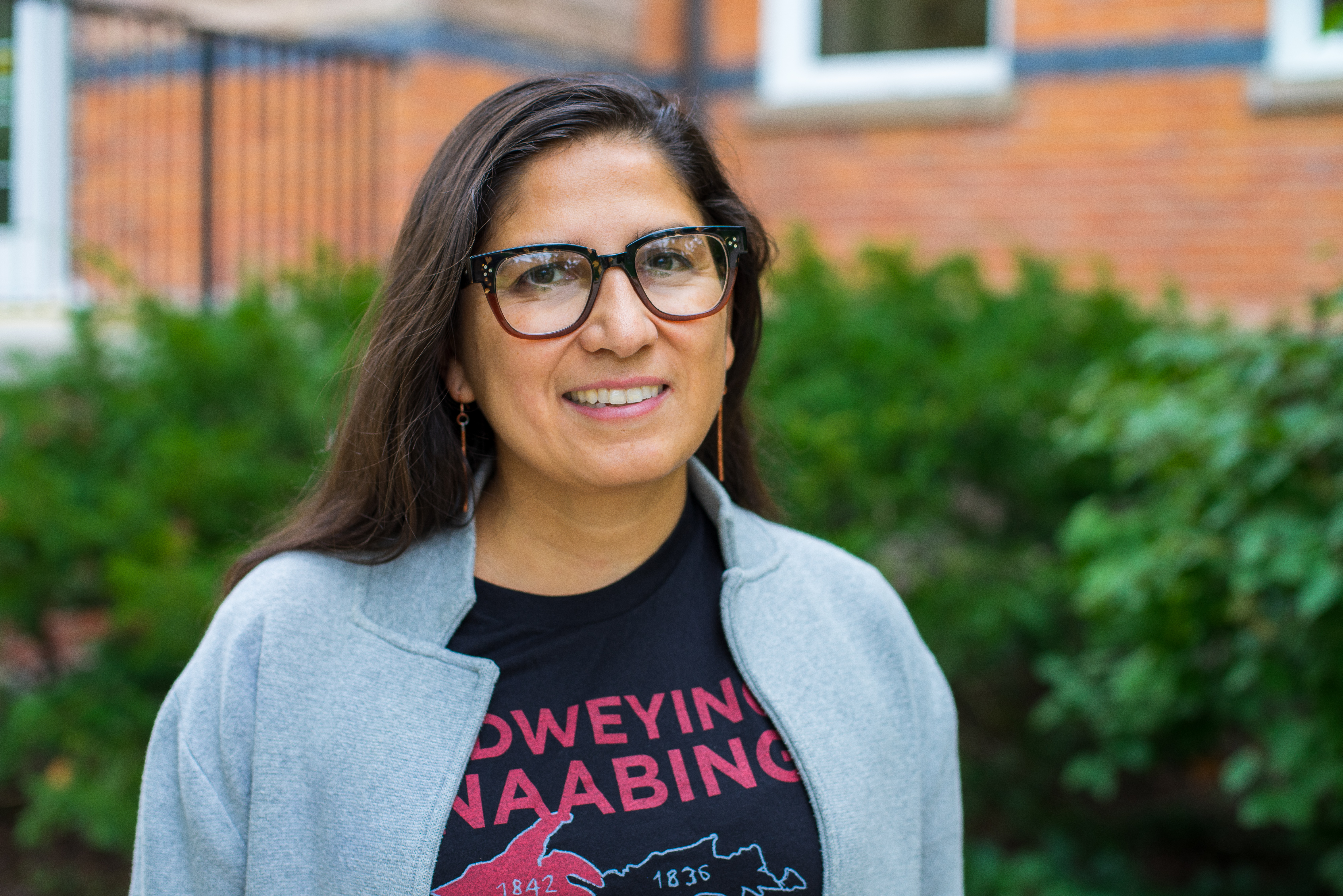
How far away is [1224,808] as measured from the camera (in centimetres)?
411

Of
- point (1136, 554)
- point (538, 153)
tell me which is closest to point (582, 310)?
point (538, 153)

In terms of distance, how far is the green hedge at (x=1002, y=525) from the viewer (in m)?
2.68

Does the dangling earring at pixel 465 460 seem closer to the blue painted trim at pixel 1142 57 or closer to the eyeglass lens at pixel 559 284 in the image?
the eyeglass lens at pixel 559 284

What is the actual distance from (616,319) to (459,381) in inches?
11.8

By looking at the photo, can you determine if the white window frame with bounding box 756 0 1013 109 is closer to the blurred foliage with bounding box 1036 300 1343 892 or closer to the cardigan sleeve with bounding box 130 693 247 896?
the blurred foliage with bounding box 1036 300 1343 892

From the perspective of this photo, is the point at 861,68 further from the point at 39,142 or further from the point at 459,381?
the point at 459,381

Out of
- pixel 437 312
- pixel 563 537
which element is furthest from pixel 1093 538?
pixel 437 312

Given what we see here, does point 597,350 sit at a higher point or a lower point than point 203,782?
higher

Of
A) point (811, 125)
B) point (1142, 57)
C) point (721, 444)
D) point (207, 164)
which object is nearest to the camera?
point (721, 444)

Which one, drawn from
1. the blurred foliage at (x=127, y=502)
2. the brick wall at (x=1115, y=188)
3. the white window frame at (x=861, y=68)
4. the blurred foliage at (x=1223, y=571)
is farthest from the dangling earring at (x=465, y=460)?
the white window frame at (x=861, y=68)

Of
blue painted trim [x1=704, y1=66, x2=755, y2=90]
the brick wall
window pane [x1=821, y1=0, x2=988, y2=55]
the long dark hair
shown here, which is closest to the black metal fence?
blue painted trim [x1=704, y1=66, x2=755, y2=90]

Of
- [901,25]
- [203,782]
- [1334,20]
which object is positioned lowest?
[203,782]

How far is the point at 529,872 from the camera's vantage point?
1.46m

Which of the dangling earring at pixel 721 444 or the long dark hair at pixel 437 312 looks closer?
the long dark hair at pixel 437 312
